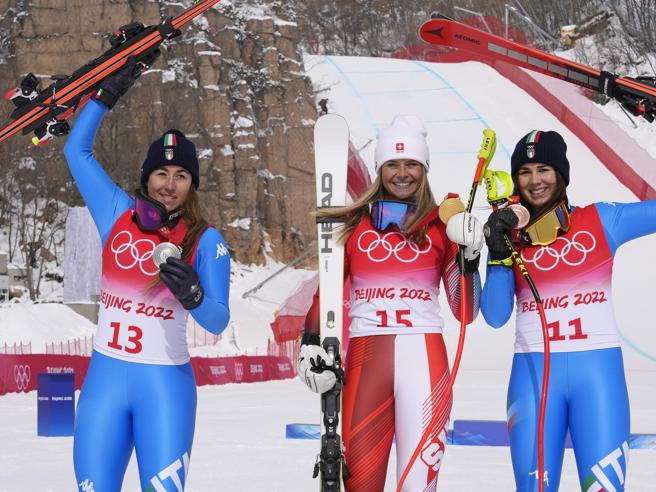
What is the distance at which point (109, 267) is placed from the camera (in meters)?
4.12

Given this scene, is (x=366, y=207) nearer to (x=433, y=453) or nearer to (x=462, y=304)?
(x=462, y=304)

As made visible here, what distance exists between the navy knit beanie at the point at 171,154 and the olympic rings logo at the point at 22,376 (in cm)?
1048

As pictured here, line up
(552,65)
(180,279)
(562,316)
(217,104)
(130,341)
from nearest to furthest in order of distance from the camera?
(180,279) → (130,341) → (562,316) → (552,65) → (217,104)

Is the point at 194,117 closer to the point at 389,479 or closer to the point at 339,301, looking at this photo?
the point at 389,479

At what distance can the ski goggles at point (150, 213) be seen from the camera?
407 cm

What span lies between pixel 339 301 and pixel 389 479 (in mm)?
3032

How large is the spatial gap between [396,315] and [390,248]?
1.00ft

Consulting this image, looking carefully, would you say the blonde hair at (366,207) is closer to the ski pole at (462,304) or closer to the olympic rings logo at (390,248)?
the olympic rings logo at (390,248)

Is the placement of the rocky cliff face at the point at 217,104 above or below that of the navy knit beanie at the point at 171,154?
above

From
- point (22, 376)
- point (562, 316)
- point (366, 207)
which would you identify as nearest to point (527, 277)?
point (562, 316)

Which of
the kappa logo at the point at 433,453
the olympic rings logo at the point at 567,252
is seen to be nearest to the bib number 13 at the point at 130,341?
the kappa logo at the point at 433,453

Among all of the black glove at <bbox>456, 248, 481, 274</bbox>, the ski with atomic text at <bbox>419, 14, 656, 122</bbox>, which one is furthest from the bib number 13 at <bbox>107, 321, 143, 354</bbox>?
the ski with atomic text at <bbox>419, 14, 656, 122</bbox>

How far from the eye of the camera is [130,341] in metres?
3.98

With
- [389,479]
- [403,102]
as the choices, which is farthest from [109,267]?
[403,102]
